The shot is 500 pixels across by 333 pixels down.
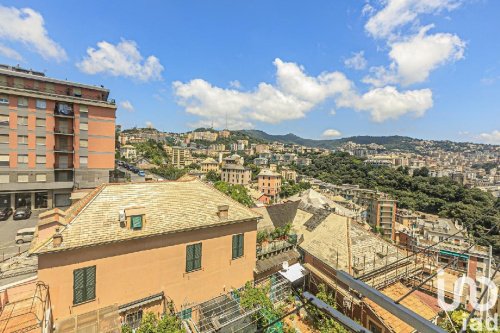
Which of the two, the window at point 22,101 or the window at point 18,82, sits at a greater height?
the window at point 18,82

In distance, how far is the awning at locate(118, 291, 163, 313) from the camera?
13.6 meters

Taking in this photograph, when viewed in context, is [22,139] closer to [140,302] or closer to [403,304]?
[140,302]

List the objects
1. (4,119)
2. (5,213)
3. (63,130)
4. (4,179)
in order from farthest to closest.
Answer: (63,130) < (4,179) < (4,119) < (5,213)

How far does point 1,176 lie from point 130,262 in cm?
3362

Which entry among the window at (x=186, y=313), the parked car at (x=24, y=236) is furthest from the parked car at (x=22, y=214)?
the window at (x=186, y=313)

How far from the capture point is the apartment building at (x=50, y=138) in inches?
1335

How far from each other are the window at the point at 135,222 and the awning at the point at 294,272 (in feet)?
37.1

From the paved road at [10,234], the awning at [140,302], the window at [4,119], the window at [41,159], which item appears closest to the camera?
the awning at [140,302]

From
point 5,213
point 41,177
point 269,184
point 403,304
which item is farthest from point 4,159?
point 269,184

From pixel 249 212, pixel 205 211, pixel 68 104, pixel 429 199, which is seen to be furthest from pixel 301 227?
pixel 429 199

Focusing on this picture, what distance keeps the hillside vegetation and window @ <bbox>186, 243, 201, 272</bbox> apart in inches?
3000

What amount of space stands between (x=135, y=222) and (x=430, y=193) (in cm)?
11830

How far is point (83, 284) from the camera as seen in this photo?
Result: 42.3 ft

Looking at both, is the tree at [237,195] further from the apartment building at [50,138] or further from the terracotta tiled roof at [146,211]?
the terracotta tiled roof at [146,211]
